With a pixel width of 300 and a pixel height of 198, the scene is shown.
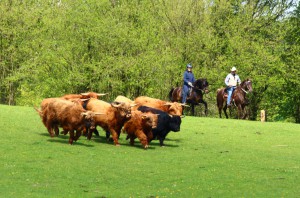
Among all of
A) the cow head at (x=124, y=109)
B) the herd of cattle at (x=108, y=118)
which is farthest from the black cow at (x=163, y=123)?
the cow head at (x=124, y=109)

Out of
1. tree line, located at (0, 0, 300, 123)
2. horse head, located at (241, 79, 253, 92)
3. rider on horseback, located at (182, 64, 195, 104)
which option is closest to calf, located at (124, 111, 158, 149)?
rider on horseback, located at (182, 64, 195, 104)

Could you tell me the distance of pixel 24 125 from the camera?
22.8 meters

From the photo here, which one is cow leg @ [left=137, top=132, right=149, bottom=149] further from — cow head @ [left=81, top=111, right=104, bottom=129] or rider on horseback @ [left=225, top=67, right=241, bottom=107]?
rider on horseback @ [left=225, top=67, right=241, bottom=107]

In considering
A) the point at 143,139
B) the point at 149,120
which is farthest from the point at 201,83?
the point at 143,139

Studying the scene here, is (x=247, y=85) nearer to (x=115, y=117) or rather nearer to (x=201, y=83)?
(x=201, y=83)

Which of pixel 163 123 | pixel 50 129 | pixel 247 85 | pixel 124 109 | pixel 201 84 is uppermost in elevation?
pixel 247 85

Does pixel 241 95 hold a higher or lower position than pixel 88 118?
higher

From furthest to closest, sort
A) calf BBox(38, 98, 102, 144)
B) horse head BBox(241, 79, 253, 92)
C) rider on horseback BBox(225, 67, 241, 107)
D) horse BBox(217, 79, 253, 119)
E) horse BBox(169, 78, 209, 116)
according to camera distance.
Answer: rider on horseback BBox(225, 67, 241, 107), horse BBox(217, 79, 253, 119), horse head BBox(241, 79, 253, 92), horse BBox(169, 78, 209, 116), calf BBox(38, 98, 102, 144)

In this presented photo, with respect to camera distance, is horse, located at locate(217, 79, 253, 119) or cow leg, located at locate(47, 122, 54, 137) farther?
horse, located at locate(217, 79, 253, 119)

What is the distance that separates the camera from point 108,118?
752 inches

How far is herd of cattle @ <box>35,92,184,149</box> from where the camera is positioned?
1845cm

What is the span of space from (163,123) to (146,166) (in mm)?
4215

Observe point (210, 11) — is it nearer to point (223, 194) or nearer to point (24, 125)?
point (24, 125)

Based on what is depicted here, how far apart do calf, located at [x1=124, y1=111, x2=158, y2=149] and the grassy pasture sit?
416 millimetres
